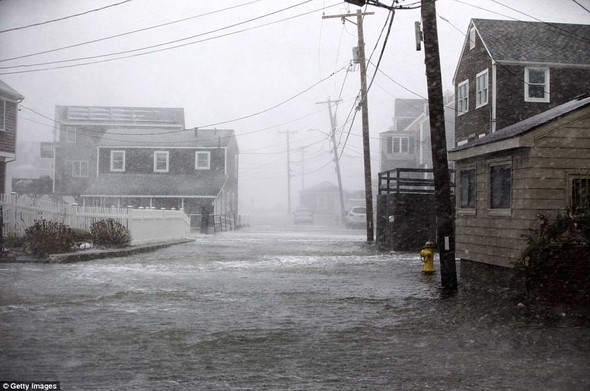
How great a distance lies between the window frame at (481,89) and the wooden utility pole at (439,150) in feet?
54.5

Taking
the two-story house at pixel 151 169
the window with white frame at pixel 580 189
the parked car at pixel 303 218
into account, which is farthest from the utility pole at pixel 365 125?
the parked car at pixel 303 218

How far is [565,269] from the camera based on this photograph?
9797mm

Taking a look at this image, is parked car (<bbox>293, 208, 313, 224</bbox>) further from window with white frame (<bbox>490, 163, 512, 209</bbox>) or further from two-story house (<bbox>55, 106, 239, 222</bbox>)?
window with white frame (<bbox>490, 163, 512, 209</bbox>)

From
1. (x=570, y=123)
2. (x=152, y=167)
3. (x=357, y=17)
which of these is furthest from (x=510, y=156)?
(x=152, y=167)

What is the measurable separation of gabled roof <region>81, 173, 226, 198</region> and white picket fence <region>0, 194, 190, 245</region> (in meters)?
20.0

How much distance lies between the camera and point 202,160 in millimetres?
47438

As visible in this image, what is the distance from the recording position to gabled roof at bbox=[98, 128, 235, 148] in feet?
156

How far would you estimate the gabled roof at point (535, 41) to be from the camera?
26.8m

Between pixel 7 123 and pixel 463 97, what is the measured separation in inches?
820

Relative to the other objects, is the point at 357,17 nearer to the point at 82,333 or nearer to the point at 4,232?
the point at 4,232

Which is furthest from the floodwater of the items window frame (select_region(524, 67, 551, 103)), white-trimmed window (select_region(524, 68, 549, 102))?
white-trimmed window (select_region(524, 68, 549, 102))

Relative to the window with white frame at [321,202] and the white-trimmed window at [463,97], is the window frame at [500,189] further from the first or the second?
the window with white frame at [321,202]

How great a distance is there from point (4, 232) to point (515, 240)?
13.7 m

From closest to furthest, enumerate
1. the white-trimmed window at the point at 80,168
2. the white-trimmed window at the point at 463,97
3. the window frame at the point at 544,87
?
the window frame at the point at 544,87, the white-trimmed window at the point at 463,97, the white-trimmed window at the point at 80,168
